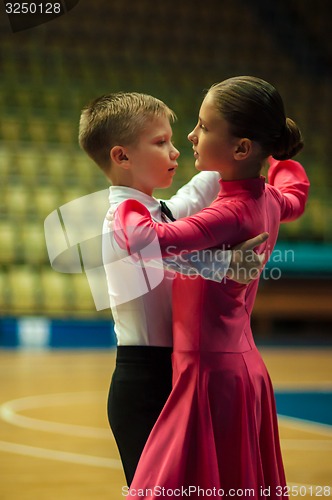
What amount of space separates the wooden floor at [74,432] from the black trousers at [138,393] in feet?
3.46

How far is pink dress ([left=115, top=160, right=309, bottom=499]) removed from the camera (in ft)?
3.99

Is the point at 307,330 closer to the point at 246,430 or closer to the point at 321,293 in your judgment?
the point at 321,293

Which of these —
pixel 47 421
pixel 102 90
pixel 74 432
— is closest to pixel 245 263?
pixel 74 432

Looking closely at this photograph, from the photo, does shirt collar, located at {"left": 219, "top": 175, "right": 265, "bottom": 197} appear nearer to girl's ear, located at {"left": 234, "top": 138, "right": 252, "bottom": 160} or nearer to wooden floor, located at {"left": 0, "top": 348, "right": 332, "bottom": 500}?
girl's ear, located at {"left": 234, "top": 138, "right": 252, "bottom": 160}

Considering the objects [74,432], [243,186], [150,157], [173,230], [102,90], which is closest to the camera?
[173,230]

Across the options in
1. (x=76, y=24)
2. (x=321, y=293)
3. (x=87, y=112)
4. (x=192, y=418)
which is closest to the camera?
(x=192, y=418)

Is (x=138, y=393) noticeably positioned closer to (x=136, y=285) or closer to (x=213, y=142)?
(x=136, y=285)

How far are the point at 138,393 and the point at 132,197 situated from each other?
12.1 inches

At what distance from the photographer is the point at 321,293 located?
700 centimetres

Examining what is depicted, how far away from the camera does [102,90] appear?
24.0 feet

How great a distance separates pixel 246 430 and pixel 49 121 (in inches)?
240

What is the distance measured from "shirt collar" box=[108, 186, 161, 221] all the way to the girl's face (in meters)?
0.12

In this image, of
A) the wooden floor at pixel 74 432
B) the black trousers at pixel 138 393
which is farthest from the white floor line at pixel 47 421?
the black trousers at pixel 138 393

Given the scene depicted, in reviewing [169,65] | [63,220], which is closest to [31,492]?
[63,220]
